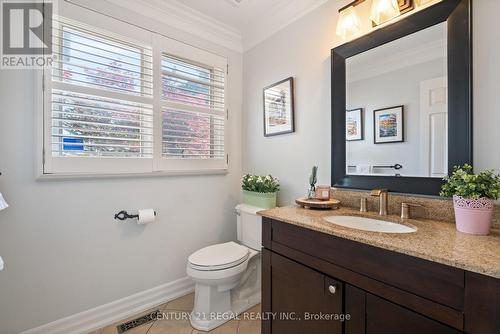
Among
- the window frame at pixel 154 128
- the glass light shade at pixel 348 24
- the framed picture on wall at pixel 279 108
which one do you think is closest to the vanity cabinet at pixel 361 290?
the framed picture on wall at pixel 279 108

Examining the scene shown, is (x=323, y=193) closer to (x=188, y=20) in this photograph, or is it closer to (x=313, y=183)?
(x=313, y=183)

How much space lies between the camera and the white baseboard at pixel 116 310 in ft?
4.84

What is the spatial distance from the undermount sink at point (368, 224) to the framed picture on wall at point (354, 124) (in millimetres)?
509

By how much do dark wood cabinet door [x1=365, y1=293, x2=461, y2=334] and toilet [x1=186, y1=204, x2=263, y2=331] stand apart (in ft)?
3.09

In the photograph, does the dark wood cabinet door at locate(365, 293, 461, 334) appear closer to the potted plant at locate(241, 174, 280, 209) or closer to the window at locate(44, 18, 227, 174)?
the potted plant at locate(241, 174, 280, 209)

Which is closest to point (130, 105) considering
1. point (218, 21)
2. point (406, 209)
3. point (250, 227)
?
point (218, 21)

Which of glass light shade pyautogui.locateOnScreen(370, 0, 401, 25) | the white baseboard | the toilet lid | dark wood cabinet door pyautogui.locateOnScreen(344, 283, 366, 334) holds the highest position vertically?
glass light shade pyautogui.locateOnScreen(370, 0, 401, 25)

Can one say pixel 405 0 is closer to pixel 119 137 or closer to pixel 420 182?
pixel 420 182

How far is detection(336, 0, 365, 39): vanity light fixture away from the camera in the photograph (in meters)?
1.39

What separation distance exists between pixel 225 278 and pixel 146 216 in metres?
0.74

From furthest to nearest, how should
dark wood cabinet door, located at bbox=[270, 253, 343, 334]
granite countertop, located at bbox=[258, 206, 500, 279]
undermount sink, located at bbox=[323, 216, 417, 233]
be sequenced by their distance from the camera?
1. undermount sink, located at bbox=[323, 216, 417, 233]
2. dark wood cabinet door, located at bbox=[270, 253, 343, 334]
3. granite countertop, located at bbox=[258, 206, 500, 279]

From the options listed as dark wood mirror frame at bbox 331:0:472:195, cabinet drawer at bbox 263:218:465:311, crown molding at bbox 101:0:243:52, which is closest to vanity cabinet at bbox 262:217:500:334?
cabinet drawer at bbox 263:218:465:311

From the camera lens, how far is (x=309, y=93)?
5.63 ft

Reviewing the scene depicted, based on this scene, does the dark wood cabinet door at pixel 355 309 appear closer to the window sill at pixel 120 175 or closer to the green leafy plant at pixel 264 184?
the green leafy plant at pixel 264 184
